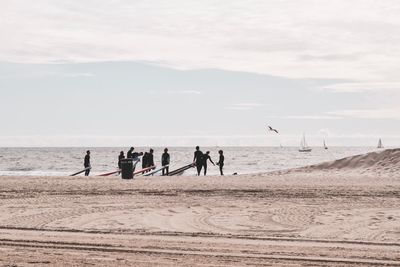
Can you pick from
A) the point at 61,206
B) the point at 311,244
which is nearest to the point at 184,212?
the point at 61,206

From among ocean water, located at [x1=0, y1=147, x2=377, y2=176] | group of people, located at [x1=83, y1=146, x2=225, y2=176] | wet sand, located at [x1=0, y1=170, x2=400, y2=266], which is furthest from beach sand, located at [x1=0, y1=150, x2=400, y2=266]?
ocean water, located at [x1=0, y1=147, x2=377, y2=176]

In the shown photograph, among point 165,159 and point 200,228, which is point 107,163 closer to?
point 165,159

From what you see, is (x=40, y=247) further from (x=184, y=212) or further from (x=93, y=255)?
(x=184, y=212)

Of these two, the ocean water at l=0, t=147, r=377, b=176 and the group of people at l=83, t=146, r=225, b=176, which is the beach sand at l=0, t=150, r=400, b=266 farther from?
the ocean water at l=0, t=147, r=377, b=176

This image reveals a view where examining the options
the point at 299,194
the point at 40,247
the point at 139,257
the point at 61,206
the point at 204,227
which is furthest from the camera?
the point at 299,194

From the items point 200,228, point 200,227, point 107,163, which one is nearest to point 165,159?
point 200,227

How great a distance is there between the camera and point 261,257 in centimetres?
766

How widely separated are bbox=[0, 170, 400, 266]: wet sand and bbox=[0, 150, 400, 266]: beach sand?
0.05 feet

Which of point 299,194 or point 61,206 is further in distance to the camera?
point 299,194

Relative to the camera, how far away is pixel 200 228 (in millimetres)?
10430

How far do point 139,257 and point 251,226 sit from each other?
11.7ft

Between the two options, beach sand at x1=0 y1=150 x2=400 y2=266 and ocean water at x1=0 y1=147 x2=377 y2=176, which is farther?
ocean water at x1=0 y1=147 x2=377 y2=176

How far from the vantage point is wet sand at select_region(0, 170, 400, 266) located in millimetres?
7621

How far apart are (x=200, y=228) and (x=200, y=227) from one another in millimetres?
117
